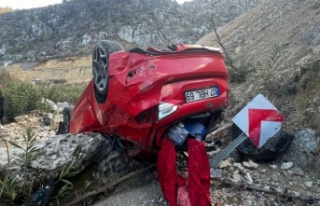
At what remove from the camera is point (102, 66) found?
11.3 ft

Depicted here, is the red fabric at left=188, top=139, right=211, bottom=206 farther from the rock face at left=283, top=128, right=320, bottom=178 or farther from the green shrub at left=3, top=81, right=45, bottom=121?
the green shrub at left=3, top=81, right=45, bottom=121

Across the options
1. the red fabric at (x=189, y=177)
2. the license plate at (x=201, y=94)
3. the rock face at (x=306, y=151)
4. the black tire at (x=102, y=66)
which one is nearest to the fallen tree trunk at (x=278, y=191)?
the rock face at (x=306, y=151)

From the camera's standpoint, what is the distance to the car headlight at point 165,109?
2.88m

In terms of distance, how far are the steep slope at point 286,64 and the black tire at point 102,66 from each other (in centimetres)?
189

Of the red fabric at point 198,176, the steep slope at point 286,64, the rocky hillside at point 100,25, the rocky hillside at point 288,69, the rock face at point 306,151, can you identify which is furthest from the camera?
the rocky hillside at point 100,25

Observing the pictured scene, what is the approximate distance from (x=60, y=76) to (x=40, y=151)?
30297 mm

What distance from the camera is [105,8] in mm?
52188

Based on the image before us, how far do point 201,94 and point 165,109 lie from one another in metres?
0.36

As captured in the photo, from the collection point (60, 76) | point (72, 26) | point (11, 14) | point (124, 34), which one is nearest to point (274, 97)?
point (60, 76)

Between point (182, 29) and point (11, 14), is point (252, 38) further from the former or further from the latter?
point (11, 14)

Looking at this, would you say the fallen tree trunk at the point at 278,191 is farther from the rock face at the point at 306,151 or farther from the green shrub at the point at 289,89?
the green shrub at the point at 289,89

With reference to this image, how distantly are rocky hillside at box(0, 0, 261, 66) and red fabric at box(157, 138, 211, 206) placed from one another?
3747cm

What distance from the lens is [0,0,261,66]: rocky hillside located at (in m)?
44.8

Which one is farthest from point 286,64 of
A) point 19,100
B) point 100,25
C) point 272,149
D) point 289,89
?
point 100,25
